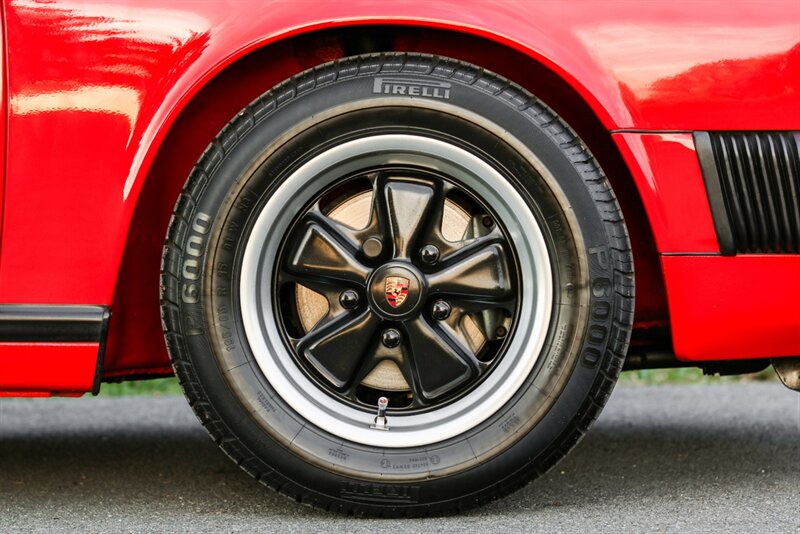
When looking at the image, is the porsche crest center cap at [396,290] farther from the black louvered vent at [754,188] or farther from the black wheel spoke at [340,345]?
the black louvered vent at [754,188]

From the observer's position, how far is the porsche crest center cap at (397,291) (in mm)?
2223

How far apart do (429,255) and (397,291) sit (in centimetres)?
11

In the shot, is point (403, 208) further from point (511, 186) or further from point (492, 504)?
point (492, 504)

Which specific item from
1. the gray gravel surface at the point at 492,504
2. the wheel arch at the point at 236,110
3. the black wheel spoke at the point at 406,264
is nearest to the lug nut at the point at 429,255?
the black wheel spoke at the point at 406,264

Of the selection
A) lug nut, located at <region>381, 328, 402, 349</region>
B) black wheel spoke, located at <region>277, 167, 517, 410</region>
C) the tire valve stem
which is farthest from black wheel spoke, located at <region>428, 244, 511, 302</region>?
the tire valve stem

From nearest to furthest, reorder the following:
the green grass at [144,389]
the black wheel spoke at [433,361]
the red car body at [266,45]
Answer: the red car body at [266,45] < the black wheel spoke at [433,361] < the green grass at [144,389]

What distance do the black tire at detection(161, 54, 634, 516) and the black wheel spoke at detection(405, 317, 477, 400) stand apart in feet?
0.41

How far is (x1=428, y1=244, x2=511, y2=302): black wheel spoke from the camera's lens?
226cm

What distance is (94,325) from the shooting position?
2.18 meters

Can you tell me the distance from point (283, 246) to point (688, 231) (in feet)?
2.93

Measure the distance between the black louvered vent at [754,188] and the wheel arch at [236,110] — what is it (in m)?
0.26

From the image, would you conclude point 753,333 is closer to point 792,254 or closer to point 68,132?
point 792,254

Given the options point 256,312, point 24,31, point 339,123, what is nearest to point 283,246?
point 256,312

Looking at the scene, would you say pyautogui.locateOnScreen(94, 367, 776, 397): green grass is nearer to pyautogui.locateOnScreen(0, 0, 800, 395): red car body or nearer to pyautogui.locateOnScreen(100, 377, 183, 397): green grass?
pyautogui.locateOnScreen(100, 377, 183, 397): green grass
